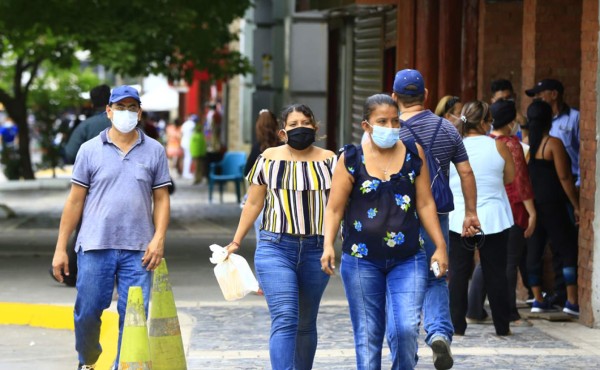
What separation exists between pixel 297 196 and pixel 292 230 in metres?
0.19

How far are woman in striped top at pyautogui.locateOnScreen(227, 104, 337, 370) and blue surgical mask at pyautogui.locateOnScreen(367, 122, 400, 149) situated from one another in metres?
0.47

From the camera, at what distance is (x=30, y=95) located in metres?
36.7

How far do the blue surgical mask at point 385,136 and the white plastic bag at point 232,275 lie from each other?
1.04 metres

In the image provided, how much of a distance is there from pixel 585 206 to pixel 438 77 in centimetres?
445

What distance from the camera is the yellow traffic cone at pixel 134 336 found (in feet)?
26.0

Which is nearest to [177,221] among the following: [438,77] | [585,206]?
[438,77]

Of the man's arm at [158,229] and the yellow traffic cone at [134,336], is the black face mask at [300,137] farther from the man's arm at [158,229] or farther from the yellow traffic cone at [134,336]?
the yellow traffic cone at [134,336]

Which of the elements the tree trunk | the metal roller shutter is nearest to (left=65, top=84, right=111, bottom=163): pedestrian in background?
the metal roller shutter

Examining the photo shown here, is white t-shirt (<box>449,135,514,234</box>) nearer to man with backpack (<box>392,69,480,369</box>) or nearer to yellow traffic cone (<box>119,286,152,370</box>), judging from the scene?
man with backpack (<box>392,69,480,369</box>)

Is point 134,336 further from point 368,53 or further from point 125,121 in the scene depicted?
point 368,53

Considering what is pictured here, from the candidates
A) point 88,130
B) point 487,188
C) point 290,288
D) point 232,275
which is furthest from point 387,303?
point 88,130

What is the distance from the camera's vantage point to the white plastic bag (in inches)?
318

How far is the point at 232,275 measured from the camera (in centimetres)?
811

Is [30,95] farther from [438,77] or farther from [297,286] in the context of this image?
[297,286]
